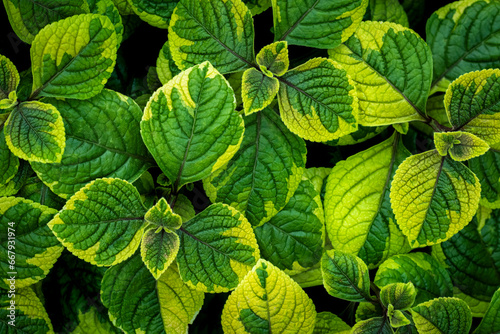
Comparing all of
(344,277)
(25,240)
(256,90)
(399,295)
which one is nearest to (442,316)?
(399,295)

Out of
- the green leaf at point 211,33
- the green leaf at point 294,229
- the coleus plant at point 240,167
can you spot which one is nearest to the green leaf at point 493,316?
the coleus plant at point 240,167

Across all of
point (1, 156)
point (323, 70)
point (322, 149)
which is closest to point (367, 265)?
point (322, 149)

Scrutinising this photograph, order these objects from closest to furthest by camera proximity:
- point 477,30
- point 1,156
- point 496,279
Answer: point 1,156, point 477,30, point 496,279

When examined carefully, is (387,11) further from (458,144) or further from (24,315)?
(24,315)

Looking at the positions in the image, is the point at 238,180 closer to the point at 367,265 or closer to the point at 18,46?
the point at 367,265

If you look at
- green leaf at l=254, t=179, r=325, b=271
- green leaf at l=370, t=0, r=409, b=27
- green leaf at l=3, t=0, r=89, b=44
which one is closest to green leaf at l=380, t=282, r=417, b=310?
green leaf at l=254, t=179, r=325, b=271

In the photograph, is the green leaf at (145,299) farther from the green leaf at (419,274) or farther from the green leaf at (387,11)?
the green leaf at (387,11)
